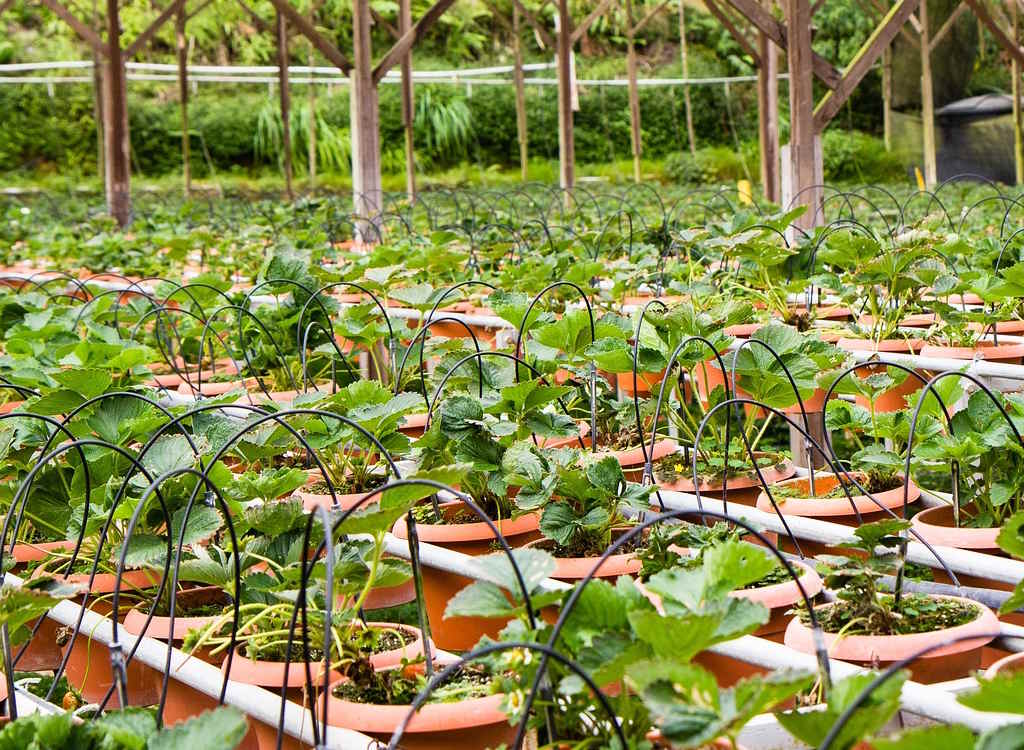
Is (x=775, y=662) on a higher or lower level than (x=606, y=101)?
lower

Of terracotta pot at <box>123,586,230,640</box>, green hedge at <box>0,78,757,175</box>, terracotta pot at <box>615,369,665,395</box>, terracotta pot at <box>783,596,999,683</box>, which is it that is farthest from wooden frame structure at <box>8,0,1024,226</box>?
green hedge at <box>0,78,757,175</box>

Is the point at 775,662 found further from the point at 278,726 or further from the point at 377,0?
the point at 377,0

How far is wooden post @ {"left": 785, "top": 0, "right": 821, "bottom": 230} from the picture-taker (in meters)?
5.87

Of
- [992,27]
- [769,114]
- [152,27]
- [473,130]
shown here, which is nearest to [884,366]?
[769,114]

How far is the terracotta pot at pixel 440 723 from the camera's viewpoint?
149 centimetres

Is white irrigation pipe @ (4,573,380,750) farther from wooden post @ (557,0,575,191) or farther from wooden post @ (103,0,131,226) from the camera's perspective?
wooden post @ (557,0,575,191)

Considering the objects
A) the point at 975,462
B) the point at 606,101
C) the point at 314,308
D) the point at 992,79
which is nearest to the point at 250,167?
the point at 606,101

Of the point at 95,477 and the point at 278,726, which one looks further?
the point at 95,477

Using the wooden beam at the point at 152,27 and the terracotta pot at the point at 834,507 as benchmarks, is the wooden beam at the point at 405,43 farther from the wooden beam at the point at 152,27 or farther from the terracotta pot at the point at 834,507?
the terracotta pot at the point at 834,507

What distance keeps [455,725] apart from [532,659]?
20cm

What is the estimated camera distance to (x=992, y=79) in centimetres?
2047

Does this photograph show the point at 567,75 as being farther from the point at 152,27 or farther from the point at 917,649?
the point at 917,649

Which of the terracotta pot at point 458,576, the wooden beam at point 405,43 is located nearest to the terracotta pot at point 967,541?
the terracotta pot at point 458,576

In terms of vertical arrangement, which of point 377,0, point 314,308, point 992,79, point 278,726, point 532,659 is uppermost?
point 377,0
